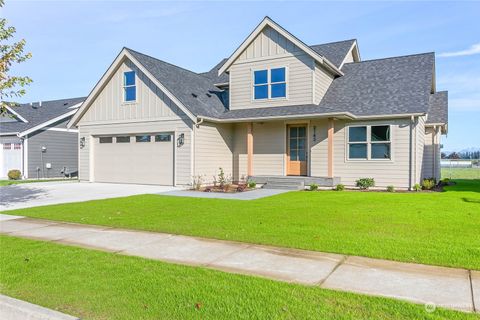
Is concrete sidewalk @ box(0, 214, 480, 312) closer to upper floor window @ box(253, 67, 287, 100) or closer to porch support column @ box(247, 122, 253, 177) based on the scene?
porch support column @ box(247, 122, 253, 177)

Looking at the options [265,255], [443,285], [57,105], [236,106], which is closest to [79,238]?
[265,255]

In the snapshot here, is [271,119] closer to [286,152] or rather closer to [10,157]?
[286,152]

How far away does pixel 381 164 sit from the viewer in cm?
1546

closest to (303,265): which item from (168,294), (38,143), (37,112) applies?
(168,294)

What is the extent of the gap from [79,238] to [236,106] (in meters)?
12.8

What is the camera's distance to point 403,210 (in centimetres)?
942

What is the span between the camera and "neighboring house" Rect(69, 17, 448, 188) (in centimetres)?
1553

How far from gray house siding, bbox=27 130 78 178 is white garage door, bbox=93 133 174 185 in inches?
282

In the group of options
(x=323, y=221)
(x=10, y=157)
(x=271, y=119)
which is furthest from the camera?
(x=10, y=157)

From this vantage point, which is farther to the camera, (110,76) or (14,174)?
(14,174)

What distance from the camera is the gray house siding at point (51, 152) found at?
24.0 meters

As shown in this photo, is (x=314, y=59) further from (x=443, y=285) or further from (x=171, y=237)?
(x=443, y=285)

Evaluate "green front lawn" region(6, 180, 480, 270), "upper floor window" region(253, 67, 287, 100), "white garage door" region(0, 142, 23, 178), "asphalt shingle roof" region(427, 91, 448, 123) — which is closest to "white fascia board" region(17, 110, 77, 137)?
"white garage door" region(0, 142, 23, 178)

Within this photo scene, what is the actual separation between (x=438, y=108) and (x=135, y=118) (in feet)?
52.5
